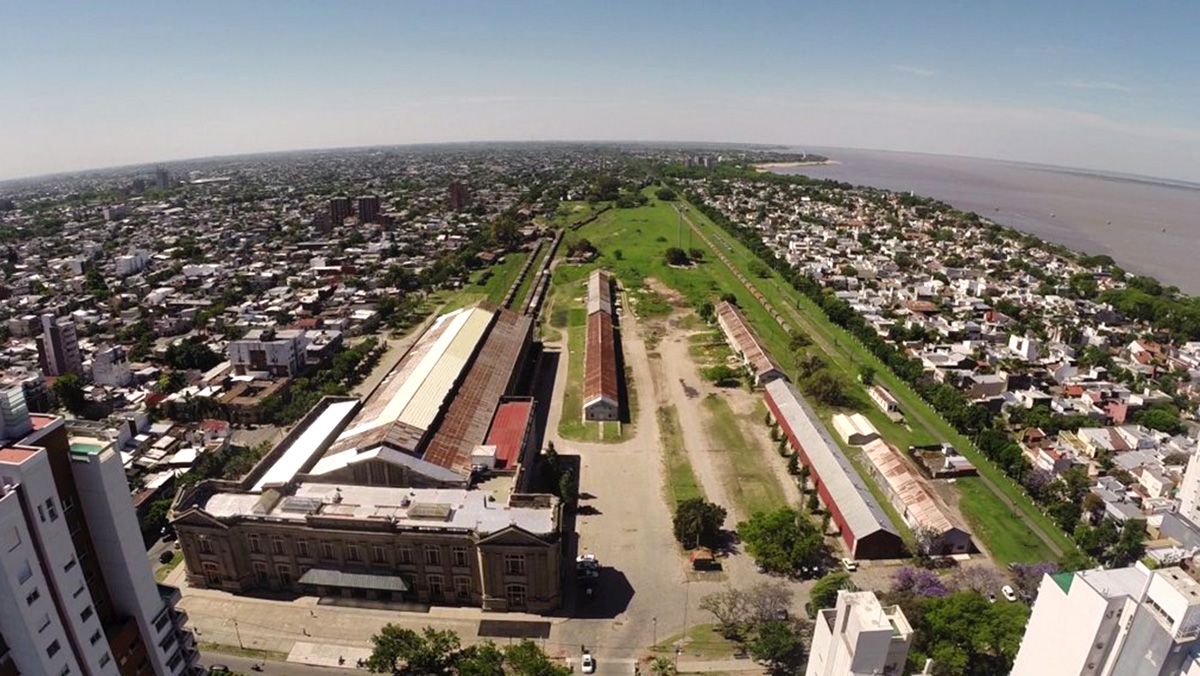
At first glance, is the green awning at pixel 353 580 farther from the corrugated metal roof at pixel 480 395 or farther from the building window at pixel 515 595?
the corrugated metal roof at pixel 480 395

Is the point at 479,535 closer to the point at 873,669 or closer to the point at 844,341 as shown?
the point at 873,669

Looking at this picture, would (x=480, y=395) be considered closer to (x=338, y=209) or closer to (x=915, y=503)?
(x=915, y=503)

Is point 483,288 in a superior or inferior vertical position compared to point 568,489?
inferior

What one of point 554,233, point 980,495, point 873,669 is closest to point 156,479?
point 873,669

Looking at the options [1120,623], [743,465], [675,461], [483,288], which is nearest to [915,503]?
[743,465]

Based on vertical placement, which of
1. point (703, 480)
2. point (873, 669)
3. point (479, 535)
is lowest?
point (703, 480)
